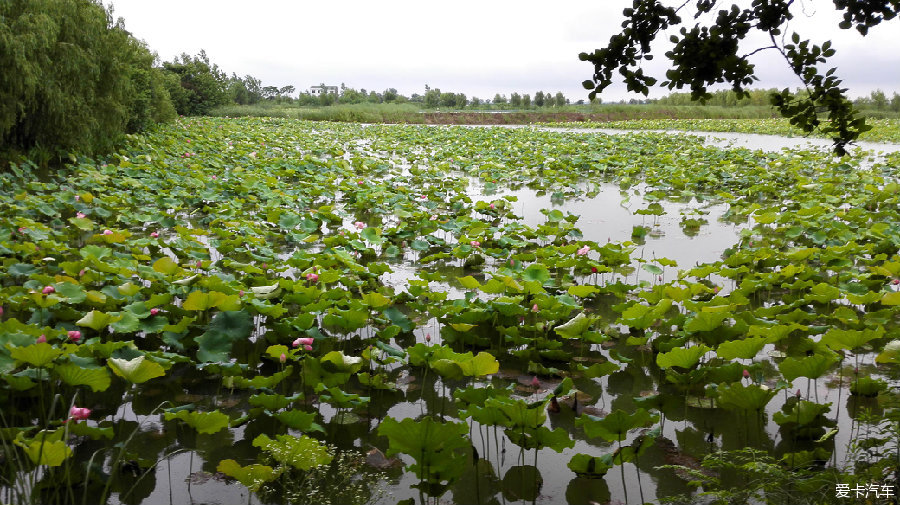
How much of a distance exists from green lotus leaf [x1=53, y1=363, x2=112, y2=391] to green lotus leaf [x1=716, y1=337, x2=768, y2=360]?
84.9 inches

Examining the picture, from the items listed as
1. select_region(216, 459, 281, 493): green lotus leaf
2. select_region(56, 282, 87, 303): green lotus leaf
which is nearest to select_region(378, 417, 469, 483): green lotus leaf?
select_region(216, 459, 281, 493): green lotus leaf

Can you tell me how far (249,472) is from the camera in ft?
5.37

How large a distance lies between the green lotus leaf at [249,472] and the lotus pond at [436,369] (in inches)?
0.5

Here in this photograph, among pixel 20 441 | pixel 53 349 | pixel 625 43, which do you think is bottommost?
pixel 20 441

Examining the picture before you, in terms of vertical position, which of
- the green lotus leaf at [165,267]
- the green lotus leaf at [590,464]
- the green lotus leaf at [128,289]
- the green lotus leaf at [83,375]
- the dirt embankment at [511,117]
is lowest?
the green lotus leaf at [590,464]

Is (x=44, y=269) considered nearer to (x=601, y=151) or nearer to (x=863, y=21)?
(x=863, y=21)

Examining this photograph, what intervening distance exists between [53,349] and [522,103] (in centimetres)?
4473

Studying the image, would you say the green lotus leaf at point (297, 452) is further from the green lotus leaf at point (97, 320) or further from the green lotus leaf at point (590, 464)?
the green lotus leaf at point (97, 320)

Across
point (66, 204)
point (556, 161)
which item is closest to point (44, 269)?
point (66, 204)

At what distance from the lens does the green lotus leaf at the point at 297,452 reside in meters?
1.70

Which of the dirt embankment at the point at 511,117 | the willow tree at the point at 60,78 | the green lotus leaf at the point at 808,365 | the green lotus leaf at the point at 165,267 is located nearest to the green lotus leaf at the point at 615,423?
the green lotus leaf at the point at 808,365

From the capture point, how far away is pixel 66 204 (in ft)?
17.5

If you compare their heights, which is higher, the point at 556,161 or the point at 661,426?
the point at 556,161

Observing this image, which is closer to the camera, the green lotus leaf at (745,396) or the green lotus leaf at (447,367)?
the green lotus leaf at (745,396)
